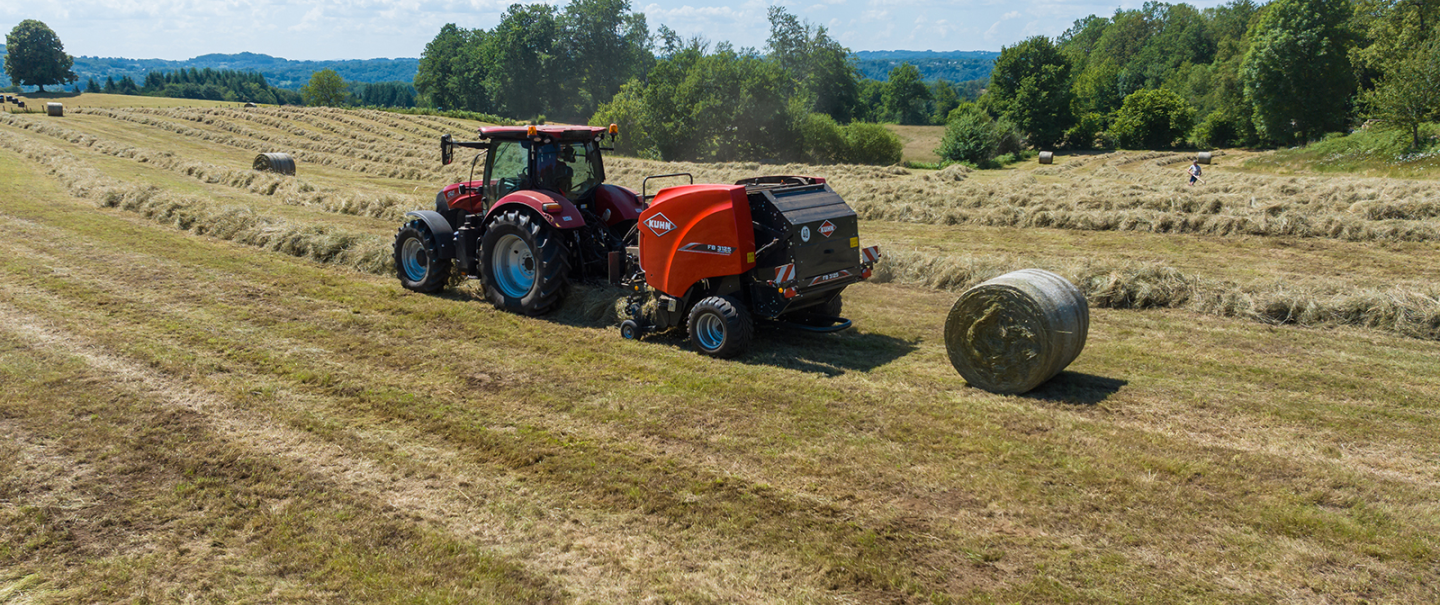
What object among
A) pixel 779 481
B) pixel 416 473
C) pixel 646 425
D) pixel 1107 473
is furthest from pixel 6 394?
pixel 1107 473

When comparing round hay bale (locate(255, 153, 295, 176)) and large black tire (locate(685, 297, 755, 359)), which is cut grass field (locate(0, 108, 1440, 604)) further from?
round hay bale (locate(255, 153, 295, 176))

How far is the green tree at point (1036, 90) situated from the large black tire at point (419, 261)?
51700 mm

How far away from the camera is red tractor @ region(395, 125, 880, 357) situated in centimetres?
761

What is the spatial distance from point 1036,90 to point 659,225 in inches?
2085

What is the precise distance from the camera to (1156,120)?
52.9 metres

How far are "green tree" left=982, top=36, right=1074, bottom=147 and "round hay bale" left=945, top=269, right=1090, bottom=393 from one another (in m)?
52.7

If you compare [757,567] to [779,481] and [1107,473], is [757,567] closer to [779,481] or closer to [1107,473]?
[779,481]

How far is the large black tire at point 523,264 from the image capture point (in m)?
8.88

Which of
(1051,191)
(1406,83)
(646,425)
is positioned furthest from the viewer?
(1406,83)

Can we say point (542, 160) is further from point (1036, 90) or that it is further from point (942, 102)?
point (942, 102)

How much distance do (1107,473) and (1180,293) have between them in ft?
18.4

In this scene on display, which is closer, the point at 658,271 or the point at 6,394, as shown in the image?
the point at 6,394

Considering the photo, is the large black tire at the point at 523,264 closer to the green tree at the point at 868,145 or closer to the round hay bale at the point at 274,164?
the round hay bale at the point at 274,164

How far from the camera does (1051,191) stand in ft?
63.1
